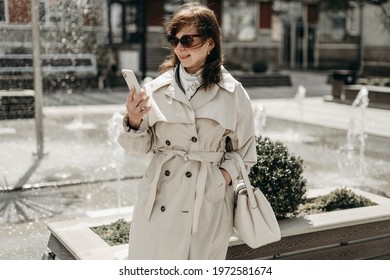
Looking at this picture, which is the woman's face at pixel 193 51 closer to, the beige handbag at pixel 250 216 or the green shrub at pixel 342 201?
the beige handbag at pixel 250 216

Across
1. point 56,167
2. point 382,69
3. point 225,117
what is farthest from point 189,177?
point 382,69

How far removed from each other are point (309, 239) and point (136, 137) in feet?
6.36

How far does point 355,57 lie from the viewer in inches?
1565

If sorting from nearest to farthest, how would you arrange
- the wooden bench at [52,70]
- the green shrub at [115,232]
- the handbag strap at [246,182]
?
the handbag strap at [246,182] < the green shrub at [115,232] < the wooden bench at [52,70]

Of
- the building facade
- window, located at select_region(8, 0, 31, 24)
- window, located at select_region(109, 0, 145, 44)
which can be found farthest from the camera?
window, located at select_region(109, 0, 145, 44)

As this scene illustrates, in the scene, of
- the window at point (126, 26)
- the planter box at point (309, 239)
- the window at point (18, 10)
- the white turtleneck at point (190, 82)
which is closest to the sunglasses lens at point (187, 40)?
the white turtleneck at point (190, 82)

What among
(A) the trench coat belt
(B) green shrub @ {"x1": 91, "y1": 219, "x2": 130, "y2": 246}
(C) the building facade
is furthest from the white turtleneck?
(C) the building facade

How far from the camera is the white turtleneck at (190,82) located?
3256mm

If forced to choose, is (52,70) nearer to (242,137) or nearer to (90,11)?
(90,11)

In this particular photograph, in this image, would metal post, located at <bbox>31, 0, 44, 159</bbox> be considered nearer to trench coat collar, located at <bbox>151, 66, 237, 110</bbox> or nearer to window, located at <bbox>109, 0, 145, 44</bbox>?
trench coat collar, located at <bbox>151, 66, 237, 110</bbox>

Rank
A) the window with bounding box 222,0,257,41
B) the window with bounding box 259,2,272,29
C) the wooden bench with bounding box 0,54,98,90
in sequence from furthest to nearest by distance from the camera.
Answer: the window with bounding box 259,2,272,29 → the window with bounding box 222,0,257,41 → the wooden bench with bounding box 0,54,98,90

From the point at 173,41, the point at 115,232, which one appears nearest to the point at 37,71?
the point at 115,232

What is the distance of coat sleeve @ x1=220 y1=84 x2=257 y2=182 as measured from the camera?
131 inches

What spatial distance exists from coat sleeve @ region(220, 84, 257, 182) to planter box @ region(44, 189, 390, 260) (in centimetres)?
99
